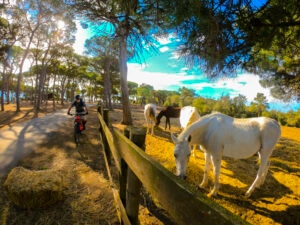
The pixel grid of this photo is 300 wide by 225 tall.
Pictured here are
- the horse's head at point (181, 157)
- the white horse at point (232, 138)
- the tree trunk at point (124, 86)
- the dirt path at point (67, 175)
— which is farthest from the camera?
the tree trunk at point (124, 86)

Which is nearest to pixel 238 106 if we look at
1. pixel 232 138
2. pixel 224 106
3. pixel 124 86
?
pixel 224 106

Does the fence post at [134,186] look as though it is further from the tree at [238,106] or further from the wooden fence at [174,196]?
the tree at [238,106]

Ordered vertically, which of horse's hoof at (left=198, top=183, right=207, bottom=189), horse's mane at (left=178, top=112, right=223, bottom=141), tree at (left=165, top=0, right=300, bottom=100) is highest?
tree at (left=165, top=0, right=300, bottom=100)

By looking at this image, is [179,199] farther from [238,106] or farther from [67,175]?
[238,106]

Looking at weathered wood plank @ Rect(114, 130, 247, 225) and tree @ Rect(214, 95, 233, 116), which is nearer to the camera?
weathered wood plank @ Rect(114, 130, 247, 225)

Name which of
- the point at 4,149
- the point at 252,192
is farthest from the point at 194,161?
the point at 4,149

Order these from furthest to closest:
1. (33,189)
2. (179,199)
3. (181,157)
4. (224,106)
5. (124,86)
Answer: (224,106) → (124,86) → (181,157) → (33,189) → (179,199)

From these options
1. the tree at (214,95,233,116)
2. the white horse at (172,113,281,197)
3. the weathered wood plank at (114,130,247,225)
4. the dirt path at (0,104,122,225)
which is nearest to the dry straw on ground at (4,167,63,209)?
the dirt path at (0,104,122,225)

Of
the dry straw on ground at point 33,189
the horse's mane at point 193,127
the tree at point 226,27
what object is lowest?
the dry straw on ground at point 33,189

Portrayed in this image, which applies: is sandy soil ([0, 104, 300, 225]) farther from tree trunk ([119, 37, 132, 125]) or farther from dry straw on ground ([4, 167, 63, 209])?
tree trunk ([119, 37, 132, 125])

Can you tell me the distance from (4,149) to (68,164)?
117 inches

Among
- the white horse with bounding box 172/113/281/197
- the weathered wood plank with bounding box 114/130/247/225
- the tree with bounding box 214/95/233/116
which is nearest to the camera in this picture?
the weathered wood plank with bounding box 114/130/247/225

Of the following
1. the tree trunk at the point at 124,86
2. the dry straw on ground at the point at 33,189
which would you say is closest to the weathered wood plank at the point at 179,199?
the dry straw on ground at the point at 33,189

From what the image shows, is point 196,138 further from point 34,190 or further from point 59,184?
point 34,190
